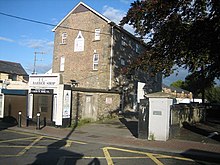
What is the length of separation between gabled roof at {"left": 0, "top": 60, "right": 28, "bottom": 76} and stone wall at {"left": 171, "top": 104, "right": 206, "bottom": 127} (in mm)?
34512

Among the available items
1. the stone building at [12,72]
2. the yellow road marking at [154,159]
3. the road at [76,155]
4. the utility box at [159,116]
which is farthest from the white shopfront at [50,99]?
the stone building at [12,72]

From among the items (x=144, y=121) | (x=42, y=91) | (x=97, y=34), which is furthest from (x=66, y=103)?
(x=97, y=34)

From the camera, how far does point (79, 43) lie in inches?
1145

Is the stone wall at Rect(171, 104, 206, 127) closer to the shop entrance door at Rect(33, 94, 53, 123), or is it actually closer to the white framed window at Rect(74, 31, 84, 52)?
the shop entrance door at Rect(33, 94, 53, 123)

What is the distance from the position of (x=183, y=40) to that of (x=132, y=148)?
5.76 metres

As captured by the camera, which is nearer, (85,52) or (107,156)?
(107,156)

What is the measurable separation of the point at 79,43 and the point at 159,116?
707 inches

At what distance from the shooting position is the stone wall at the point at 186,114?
564 inches

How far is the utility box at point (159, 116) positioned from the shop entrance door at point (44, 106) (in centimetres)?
754

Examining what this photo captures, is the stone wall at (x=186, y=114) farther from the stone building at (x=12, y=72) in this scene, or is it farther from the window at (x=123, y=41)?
the stone building at (x=12, y=72)

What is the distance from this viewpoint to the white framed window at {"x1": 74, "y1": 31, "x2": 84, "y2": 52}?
28.9 metres

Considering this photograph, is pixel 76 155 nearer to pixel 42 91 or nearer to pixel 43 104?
pixel 43 104

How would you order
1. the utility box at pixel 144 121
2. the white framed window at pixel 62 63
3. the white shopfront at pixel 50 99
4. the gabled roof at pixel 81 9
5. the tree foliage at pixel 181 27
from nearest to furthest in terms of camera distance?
the tree foliage at pixel 181 27
the utility box at pixel 144 121
the white shopfront at pixel 50 99
the gabled roof at pixel 81 9
the white framed window at pixel 62 63

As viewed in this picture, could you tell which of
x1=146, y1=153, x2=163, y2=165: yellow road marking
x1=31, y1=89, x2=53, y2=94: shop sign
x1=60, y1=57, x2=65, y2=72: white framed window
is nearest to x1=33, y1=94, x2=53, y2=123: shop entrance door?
x1=31, y1=89, x2=53, y2=94: shop sign
